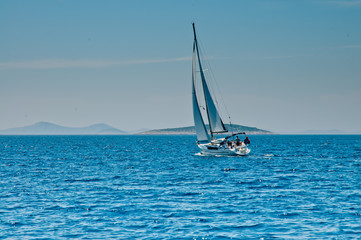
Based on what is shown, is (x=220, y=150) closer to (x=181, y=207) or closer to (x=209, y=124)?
(x=209, y=124)

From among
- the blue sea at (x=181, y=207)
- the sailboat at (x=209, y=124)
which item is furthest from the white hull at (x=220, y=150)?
the blue sea at (x=181, y=207)

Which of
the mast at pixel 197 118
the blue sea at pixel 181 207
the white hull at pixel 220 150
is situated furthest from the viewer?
the white hull at pixel 220 150

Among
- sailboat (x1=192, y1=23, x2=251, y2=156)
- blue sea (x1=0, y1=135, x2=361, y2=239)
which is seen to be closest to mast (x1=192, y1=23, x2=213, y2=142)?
sailboat (x1=192, y1=23, x2=251, y2=156)

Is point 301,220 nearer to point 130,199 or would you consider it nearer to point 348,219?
point 348,219

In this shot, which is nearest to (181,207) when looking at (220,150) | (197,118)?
(197,118)

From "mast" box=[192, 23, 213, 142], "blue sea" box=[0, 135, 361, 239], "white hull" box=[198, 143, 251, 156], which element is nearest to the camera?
"blue sea" box=[0, 135, 361, 239]

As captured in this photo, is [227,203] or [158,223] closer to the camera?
[158,223]

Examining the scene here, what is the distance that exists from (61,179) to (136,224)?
2280 centimetres

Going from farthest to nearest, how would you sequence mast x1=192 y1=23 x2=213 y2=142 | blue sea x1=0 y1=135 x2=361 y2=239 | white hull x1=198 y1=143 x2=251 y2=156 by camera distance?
white hull x1=198 y1=143 x2=251 y2=156 < mast x1=192 y1=23 x2=213 y2=142 < blue sea x1=0 y1=135 x2=361 y2=239

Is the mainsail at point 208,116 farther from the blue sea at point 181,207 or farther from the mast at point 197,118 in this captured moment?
the blue sea at point 181,207

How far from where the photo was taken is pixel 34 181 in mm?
42594

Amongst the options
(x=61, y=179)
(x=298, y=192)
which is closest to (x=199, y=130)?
(x=61, y=179)

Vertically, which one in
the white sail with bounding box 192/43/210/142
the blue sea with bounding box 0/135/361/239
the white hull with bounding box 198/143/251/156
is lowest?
the blue sea with bounding box 0/135/361/239

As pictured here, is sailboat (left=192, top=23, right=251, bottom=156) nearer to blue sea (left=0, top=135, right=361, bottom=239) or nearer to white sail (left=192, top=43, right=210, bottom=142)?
white sail (left=192, top=43, right=210, bottom=142)
